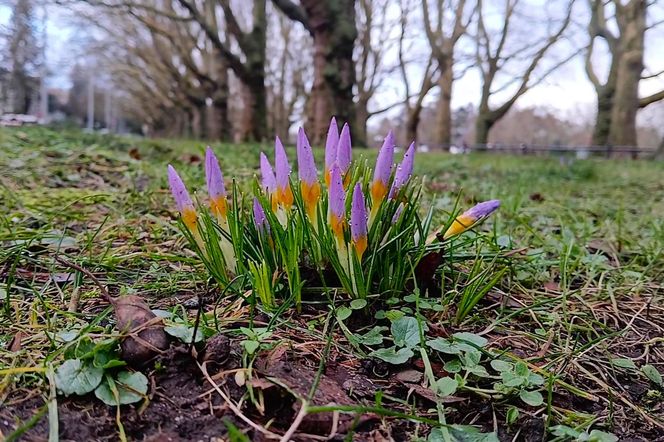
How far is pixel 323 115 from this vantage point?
1001 cm

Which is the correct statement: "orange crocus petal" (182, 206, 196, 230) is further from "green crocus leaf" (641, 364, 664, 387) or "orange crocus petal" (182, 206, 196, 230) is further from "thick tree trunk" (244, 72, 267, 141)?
"thick tree trunk" (244, 72, 267, 141)

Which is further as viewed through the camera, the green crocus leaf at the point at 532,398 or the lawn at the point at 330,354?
the green crocus leaf at the point at 532,398

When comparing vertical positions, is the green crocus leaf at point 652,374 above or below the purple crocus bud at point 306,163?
below

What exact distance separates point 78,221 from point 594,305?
2.08 metres

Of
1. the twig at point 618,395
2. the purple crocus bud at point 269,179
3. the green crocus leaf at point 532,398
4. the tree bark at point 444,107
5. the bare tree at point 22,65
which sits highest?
the bare tree at point 22,65

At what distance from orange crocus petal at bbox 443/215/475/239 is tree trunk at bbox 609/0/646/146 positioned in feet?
49.8

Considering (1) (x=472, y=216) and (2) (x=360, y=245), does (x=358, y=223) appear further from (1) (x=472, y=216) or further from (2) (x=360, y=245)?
(1) (x=472, y=216)

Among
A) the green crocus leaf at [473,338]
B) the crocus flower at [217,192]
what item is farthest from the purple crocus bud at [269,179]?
the green crocus leaf at [473,338]

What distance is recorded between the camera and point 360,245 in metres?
1.35

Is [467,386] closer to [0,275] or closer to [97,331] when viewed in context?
[97,331]

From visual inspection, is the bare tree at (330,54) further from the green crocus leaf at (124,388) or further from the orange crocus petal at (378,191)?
the green crocus leaf at (124,388)

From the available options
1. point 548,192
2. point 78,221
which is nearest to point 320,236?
point 78,221

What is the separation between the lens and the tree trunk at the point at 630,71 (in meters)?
13.9

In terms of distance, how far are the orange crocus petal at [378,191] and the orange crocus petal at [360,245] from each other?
0.14 metres
